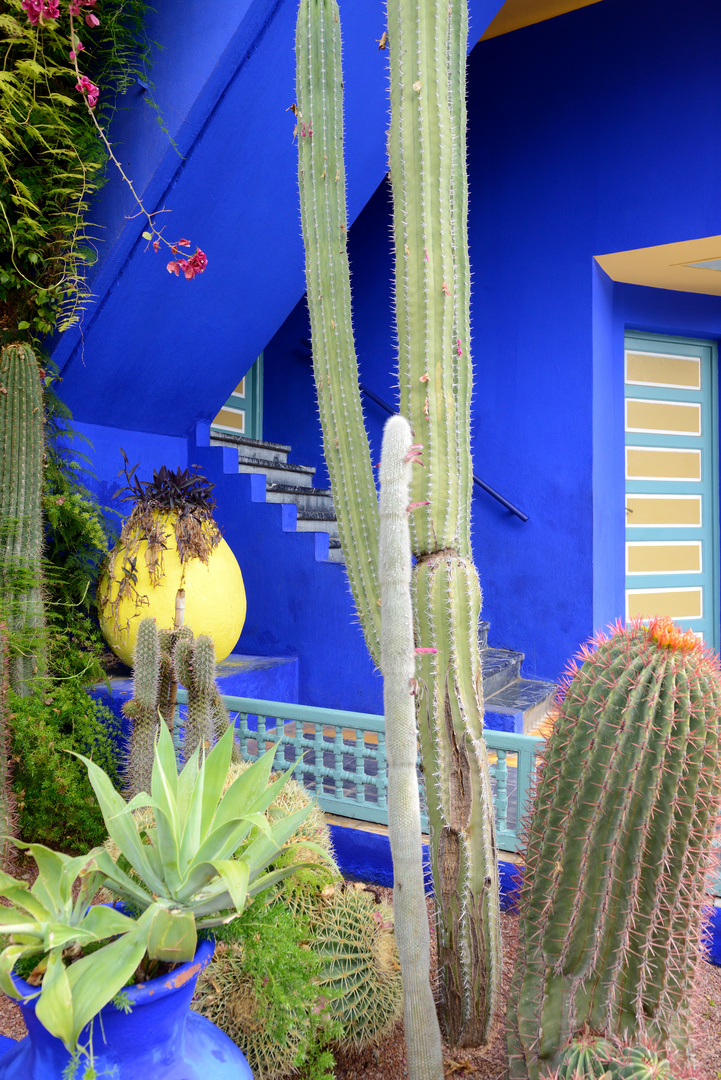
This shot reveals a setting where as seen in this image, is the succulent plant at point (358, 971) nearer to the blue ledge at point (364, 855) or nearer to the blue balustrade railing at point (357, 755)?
the blue balustrade railing at point (357, 755)

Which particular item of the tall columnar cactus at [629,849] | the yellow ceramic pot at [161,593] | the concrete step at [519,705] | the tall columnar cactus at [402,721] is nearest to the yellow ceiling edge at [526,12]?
the yellow ceramic pot at [161,593]

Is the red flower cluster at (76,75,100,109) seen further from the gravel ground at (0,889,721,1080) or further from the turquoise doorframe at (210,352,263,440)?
the turquoise doorframe at (210,352,263,440)

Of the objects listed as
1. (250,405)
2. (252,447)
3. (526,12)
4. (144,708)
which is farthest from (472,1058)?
(526,12)

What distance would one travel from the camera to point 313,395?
18.4 feet

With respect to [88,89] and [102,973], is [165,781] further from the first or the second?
[88,89]

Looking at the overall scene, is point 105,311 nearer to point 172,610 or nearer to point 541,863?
point 172,610

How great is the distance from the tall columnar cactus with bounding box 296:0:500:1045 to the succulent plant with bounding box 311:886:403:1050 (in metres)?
0.13

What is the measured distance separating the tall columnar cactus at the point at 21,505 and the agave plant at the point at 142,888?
5.77 ft

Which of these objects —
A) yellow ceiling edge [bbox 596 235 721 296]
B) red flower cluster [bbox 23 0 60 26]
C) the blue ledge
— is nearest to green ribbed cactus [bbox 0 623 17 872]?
the blue ledge

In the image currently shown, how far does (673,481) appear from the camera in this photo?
513 centimetres

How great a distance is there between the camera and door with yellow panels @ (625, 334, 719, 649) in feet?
16.5

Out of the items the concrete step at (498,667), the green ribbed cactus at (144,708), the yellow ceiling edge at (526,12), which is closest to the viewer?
the green ribbed cactus at (144,708)

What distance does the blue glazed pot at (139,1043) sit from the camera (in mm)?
902

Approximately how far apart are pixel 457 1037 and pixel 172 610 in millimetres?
2067
